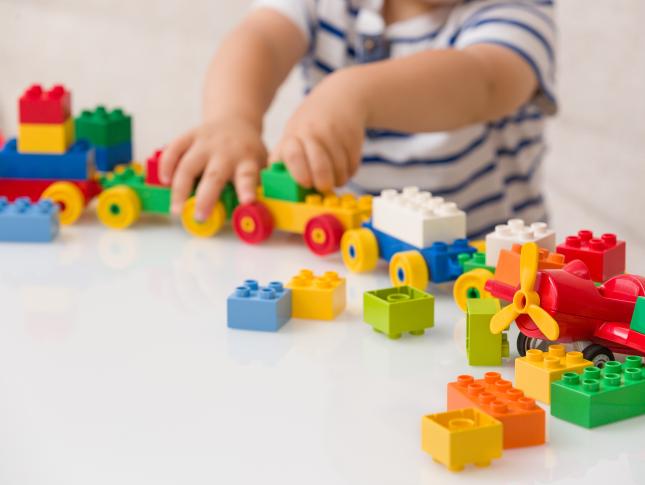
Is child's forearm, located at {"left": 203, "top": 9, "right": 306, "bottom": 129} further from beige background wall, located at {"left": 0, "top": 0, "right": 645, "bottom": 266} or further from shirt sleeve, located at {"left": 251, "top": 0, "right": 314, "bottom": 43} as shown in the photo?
beige background wall, located at {"left": 0, "top": 0, "right": 645, "bottom": 266}

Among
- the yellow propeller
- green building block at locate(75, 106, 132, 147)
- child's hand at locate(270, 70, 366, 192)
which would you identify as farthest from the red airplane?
green building block at locate(75, 106, 132, 147)

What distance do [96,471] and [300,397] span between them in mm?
114

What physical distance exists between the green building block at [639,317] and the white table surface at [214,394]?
5 centimetres

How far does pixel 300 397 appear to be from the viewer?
0.50 metres

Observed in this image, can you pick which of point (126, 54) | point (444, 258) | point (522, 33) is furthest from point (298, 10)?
point (126, 54)

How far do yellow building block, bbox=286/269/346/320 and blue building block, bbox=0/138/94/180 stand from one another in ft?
1.11

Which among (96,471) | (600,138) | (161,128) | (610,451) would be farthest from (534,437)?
(161,128)

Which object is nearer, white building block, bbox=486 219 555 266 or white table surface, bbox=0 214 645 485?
white table surface, bbox=0 214 645 485

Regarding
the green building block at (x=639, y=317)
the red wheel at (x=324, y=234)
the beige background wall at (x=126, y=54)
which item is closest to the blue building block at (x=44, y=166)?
the red wheel at (x=324, y=234)

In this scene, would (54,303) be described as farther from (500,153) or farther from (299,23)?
(500,153)

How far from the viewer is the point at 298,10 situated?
3.86 ft

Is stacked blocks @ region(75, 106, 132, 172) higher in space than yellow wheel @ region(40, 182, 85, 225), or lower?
higher

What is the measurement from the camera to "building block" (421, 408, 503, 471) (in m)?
0.41

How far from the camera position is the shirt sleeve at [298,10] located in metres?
1.17
